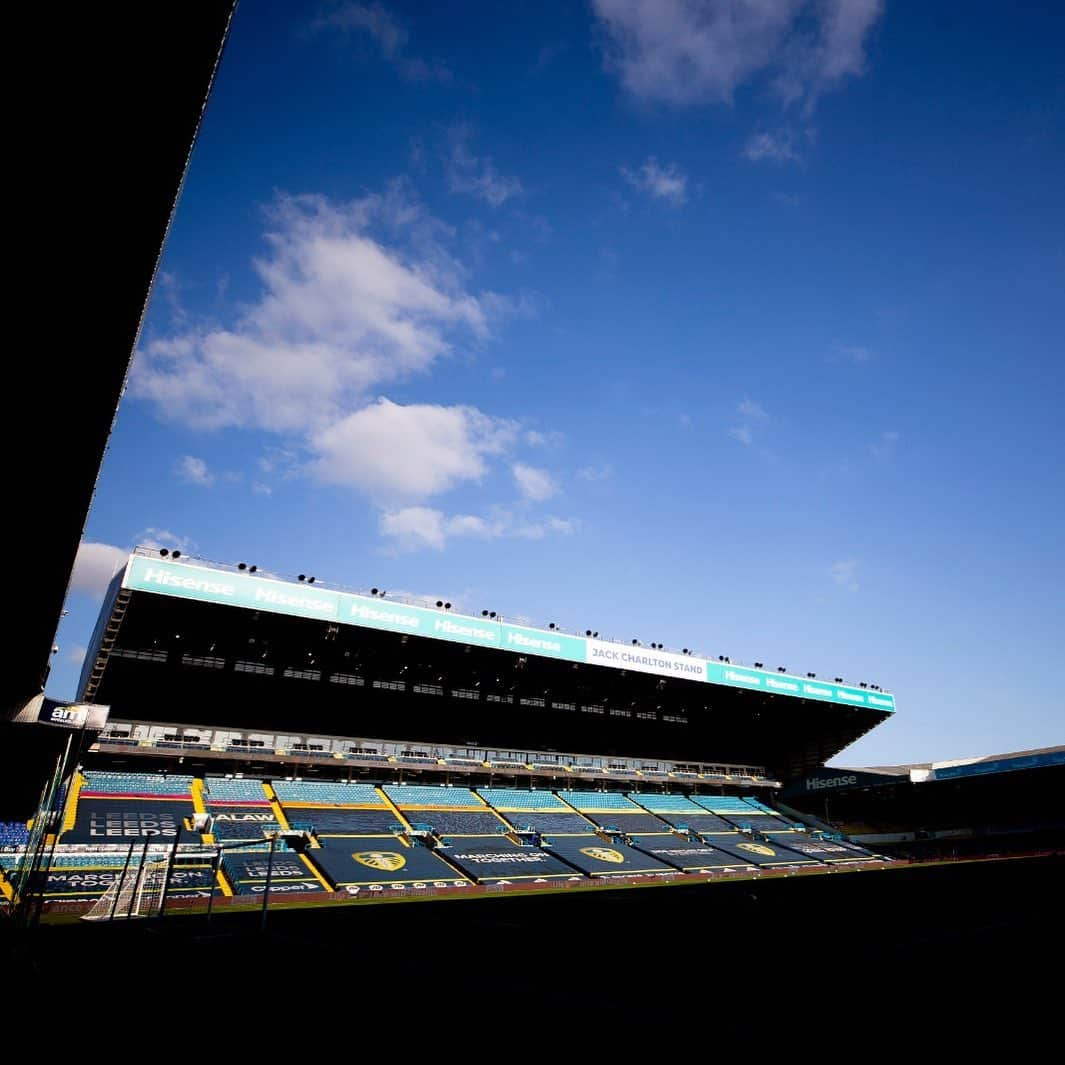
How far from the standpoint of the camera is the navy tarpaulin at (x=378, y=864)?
29.4 meters

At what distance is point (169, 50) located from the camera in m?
4.18

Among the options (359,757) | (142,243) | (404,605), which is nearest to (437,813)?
(359,757)

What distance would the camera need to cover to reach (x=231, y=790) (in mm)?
37781

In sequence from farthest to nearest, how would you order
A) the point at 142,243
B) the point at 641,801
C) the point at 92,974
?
the point at 641,801, the point at 92,974, the point at 142,243

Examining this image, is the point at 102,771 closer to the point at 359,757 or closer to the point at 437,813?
the point at 359,757

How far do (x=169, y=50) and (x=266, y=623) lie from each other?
125ft

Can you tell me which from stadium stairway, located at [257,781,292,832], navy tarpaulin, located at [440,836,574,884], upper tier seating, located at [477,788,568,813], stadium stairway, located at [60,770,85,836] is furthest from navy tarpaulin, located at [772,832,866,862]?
stadium stairway, located at [60,770,85,836]

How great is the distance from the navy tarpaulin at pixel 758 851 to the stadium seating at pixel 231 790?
32053mm

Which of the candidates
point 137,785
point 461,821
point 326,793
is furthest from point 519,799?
point 137,785

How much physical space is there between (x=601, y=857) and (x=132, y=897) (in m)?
26.7

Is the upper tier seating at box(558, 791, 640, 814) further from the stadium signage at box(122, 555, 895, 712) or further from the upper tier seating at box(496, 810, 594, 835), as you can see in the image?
the stadium signage at box(122, 555, 895, 712)

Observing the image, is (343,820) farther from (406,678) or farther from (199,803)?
(406,678)

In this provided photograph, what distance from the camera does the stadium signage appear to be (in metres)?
33.4

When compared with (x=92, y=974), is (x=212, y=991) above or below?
above
